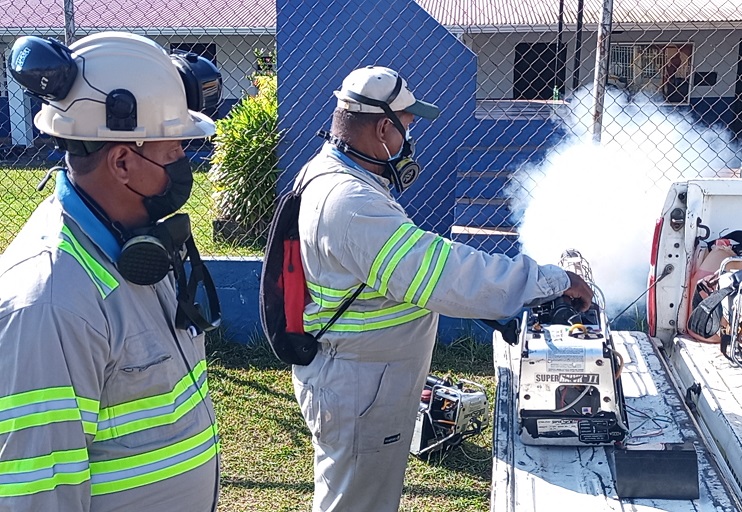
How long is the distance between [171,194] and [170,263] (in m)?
0.19

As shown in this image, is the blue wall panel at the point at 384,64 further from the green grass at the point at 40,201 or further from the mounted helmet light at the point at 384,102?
the mounted helmet light at the point at 384,102

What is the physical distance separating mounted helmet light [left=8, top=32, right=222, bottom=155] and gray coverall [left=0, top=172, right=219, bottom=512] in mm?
158

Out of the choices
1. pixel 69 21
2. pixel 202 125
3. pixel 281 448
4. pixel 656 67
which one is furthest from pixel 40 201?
pixel 656 67

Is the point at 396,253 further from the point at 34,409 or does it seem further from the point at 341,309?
the point at 34,409

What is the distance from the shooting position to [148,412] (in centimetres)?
198

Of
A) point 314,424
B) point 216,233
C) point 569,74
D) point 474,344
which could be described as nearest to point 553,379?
point 314,424

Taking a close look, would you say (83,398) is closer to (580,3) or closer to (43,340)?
(43,340)

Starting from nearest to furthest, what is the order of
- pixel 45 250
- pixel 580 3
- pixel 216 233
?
1. pixel 45 250
2. pixel 216 233
3. pixel 580 3

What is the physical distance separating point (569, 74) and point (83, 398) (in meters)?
15.7

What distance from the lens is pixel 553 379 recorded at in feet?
10.3

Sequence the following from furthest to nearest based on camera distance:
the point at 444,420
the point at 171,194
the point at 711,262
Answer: the point at 444,420
the point at 711,262
the point at 171,194

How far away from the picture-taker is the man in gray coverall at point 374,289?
9.45 ft

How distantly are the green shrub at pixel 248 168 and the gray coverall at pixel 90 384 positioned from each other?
5.46 m

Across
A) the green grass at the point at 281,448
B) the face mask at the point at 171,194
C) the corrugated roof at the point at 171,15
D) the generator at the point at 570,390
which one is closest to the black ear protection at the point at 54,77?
the face mask at the point at 171,194
